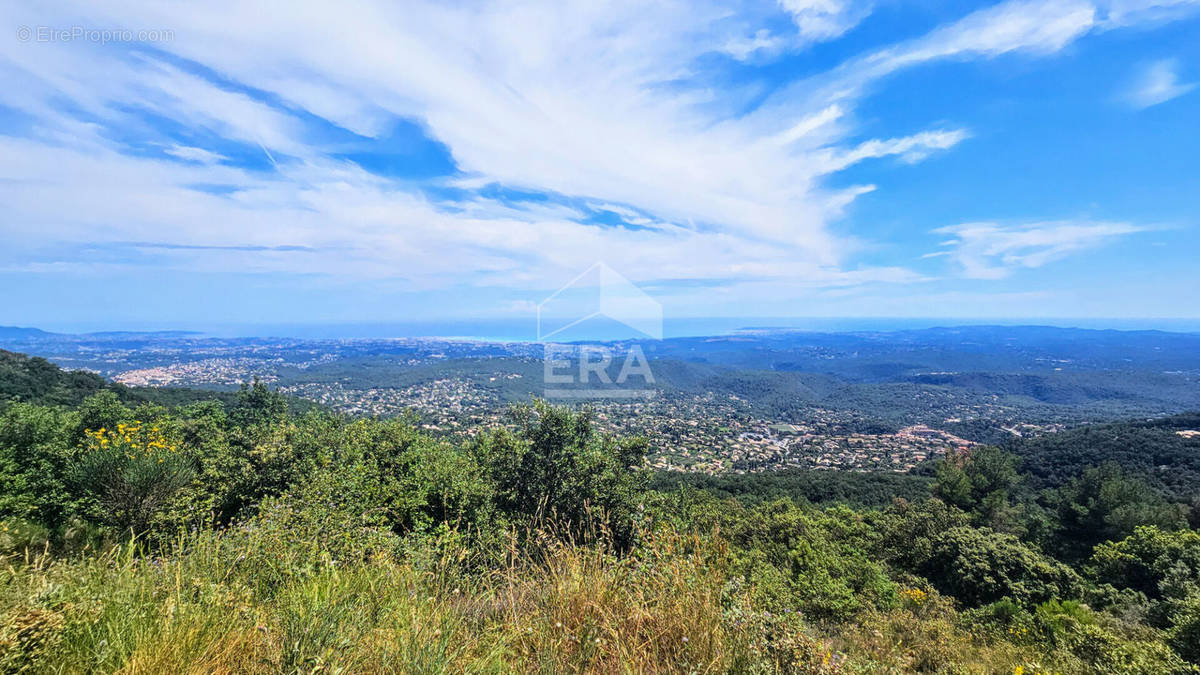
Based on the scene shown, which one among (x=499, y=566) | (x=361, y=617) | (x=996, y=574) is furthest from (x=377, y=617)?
(x=996, y=574)

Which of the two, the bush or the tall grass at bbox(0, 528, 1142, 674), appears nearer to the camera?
the tall grass at bbox(0, 528, 1142, 674)

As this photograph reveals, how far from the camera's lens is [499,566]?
4008 millimetres

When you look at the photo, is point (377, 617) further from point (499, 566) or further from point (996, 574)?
point (996, 574)

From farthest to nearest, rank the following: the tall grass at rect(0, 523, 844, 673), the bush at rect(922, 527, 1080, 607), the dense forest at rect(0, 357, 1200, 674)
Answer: the bush at rect(922, 527, 1080, 607)
the dense forest at rect(0, 357, 1200, 674)
the tall grass at rect(0, 523, 844, 673)

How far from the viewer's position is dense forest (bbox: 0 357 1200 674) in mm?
1941

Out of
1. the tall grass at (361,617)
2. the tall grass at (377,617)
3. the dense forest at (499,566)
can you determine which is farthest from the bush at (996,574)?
the tall grass at (361,617)

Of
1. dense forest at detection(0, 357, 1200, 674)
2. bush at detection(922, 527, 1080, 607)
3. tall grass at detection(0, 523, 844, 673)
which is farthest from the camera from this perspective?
bush at detection(922, 527, 1080, 607)

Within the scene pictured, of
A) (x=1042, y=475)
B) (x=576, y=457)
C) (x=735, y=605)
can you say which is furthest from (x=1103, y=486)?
(x=735, y=605)

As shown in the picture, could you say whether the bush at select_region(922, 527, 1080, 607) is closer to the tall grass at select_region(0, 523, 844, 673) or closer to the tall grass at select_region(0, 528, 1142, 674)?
the tall grass at select_region(0, 528, 1142, 674)

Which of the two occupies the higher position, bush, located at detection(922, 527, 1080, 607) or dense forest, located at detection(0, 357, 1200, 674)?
dense forest, located at detection(0, 357, 1200, 674)

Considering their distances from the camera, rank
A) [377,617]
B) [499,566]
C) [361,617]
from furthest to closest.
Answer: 1. [499,566]
2. [377,617]
3. [361,617]

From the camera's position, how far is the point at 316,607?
2039mm

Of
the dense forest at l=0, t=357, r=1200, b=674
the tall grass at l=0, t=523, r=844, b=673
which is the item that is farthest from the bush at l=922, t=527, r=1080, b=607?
the tall grass at l=0, t=523, r=844, b=673

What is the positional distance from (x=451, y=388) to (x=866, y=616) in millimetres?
82854
